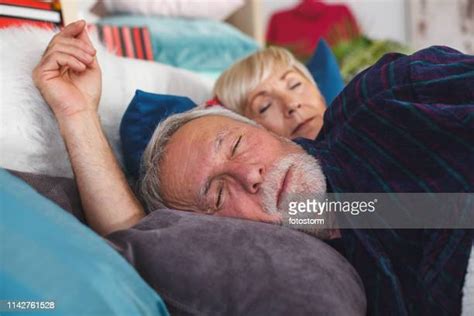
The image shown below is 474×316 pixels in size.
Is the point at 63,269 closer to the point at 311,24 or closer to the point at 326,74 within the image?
the point at 326,74

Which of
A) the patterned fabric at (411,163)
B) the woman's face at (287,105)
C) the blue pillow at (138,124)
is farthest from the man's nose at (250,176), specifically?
the woman's face at (287,105)

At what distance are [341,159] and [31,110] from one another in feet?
1.73

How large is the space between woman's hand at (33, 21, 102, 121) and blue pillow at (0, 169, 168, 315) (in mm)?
332

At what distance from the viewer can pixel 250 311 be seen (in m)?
0.63

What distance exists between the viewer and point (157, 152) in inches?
38.0

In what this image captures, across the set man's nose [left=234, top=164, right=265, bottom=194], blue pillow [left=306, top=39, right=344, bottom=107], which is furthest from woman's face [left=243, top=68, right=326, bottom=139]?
man's nose [left=234, top=164, right=265, bottom=194]

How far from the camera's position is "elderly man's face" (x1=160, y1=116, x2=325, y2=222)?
2.78 feet

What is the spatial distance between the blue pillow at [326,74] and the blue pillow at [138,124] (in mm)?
673

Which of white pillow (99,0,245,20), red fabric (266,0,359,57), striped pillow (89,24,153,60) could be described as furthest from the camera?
red fabric (266,0,359,57)

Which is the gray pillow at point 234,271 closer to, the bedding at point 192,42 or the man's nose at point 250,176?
the man's nose at point 250,176

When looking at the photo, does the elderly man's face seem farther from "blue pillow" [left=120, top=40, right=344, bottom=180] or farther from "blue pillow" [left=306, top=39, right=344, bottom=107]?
"blue pillow" [left=306, top=39, right=344, bottom=107]

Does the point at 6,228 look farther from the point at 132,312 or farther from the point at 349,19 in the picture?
the point at 349,19

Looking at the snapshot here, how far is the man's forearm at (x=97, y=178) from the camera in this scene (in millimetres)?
883

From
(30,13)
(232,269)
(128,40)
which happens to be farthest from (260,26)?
(232,269)
